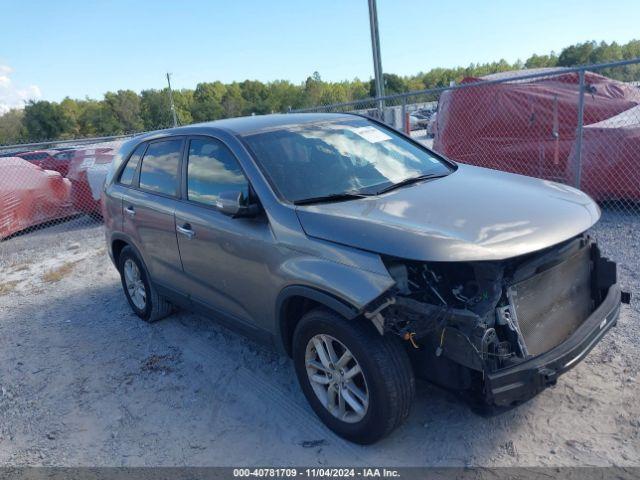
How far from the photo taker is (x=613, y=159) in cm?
689

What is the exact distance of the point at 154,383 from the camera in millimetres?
4016

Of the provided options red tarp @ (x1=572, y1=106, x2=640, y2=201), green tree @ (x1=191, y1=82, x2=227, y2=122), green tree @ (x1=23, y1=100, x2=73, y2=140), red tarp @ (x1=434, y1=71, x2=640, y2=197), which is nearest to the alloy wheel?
red tarp @ (x1=572, y1=106, x2=640, y2=201)

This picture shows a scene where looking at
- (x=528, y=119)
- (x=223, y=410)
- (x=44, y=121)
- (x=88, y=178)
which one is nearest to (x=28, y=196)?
(x=88, y=178)

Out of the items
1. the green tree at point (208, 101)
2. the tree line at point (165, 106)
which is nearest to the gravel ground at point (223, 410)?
the tree line at point (165, 106)

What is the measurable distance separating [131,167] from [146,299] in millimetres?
1289

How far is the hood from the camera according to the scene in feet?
8.48

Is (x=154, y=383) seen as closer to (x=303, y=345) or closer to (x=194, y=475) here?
(x=194, y=475)

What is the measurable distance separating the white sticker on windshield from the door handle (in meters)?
1.51

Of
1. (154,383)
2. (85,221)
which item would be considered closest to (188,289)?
(154,383)

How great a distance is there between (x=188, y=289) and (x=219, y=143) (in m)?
1.24

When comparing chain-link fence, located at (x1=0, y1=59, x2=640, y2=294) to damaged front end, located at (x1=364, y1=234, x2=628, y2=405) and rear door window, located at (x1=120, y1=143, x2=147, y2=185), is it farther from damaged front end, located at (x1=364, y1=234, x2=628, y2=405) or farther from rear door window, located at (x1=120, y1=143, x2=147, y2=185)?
rear door window, located at (x1=120, y1=143, x2=147, y2=185)

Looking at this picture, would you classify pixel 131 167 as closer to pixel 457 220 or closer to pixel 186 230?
pixel 186 230

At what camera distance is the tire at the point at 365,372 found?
2681 mm

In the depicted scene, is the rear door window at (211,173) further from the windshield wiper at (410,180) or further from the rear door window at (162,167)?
the windshield wiper at (410,180)
